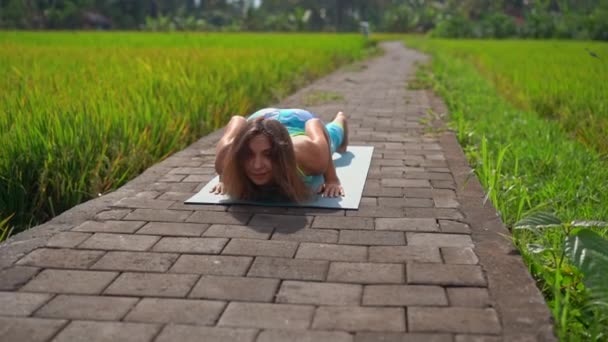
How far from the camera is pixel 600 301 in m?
1.88

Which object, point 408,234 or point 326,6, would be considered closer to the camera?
point 408,234

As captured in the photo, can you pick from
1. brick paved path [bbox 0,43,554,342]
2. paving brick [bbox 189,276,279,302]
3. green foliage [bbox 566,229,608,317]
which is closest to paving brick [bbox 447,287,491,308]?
brick paved path [bbox 0,43,554,342]

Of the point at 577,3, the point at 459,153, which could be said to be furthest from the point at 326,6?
the point at 459,153

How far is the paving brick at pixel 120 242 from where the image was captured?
94.9 inches

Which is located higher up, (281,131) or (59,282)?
(281,131)

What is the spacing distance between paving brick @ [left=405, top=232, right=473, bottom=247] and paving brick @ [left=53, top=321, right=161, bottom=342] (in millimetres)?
1082

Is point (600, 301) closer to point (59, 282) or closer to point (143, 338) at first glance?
point (143, 338)

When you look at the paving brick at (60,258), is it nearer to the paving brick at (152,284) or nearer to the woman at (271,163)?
the paving brick at (152,284)

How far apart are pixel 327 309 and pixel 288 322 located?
0.13 meters

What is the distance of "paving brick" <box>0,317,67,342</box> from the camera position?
1.72 m

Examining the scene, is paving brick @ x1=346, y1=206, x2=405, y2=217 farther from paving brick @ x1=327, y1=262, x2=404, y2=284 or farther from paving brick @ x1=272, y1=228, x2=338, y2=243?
paving brick @ x1=327, y1=262, x2=404, y2=284

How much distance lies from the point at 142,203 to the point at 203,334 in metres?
1.37

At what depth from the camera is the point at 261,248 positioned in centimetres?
239

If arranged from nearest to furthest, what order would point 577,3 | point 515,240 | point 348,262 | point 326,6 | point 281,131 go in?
point 348,262
point 515,240
point 281,131
point 577,3
point 326,6
